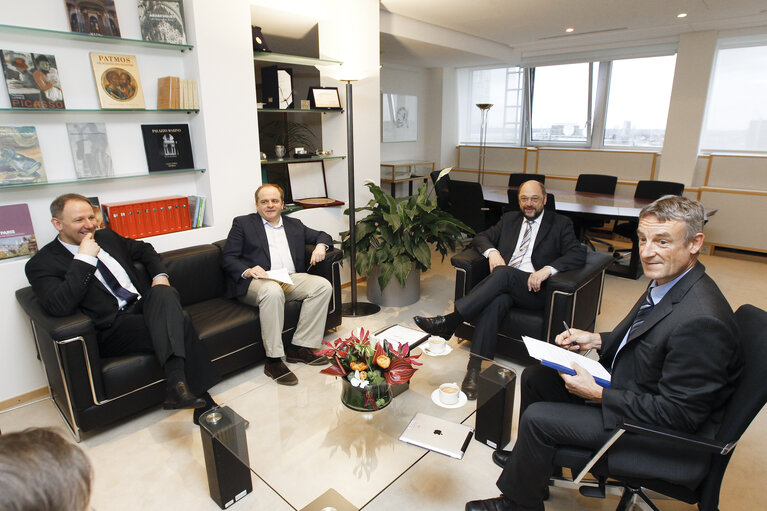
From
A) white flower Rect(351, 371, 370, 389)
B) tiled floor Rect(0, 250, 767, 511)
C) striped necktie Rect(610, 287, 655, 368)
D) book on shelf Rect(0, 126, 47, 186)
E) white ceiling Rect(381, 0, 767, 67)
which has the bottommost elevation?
tiled floor Rect(0, 250, 767, 511)

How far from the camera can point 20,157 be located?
256 centimetres

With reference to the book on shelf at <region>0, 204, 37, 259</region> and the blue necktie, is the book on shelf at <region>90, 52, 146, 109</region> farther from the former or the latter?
the blue necktie

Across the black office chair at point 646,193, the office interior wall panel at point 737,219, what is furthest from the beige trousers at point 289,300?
the office interior wall panel at point 737,219

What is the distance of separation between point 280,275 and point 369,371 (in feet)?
4.03

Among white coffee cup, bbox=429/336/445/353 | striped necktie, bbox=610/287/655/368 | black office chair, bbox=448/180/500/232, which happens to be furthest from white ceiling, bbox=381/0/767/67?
striped necktie, bbox=610/287/655/368

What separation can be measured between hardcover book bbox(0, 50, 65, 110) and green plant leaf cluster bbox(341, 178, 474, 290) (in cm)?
210

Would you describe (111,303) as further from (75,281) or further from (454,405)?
(454,405)

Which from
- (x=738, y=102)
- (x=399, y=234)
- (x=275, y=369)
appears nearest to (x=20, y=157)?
(x=275, y=369)

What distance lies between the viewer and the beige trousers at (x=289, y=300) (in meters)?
2.80

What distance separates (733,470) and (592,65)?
6.33 metres

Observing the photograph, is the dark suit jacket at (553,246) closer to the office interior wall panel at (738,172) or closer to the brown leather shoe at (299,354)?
the brown leather shoe at (299,354)

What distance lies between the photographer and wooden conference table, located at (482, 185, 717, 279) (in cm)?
437

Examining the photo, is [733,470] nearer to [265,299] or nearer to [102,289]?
[265,299]

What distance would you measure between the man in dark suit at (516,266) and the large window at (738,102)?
13.9 feet
